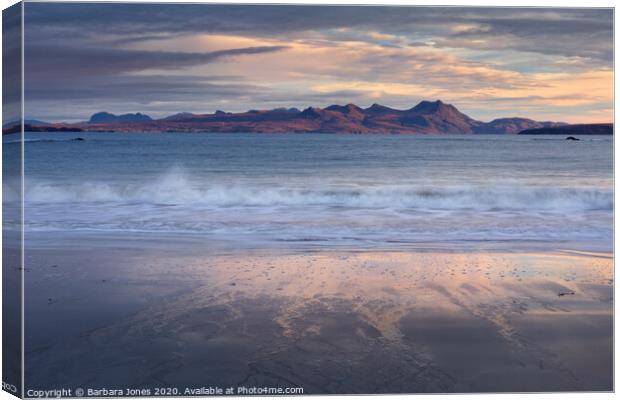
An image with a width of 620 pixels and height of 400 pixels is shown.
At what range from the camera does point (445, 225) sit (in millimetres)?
6312

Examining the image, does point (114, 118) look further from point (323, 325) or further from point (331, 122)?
point (323, 325)

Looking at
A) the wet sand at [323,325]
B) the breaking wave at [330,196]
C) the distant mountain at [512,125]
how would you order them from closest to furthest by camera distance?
the wet sand at [323,325] < the distant mountain at [512,125] < the breaking wave at [330,196]

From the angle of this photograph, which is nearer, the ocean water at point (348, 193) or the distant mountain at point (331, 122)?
the distant mountain at point (331, 122)

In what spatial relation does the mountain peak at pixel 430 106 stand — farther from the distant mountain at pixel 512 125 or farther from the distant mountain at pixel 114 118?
the distant mountain at pixel 114 118

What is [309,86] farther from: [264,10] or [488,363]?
[488,363]

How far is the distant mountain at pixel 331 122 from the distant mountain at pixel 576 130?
0.14 ft

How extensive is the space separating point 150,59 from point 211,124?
914mm

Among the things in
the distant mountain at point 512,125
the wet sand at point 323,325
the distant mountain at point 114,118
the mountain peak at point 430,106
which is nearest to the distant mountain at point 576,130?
the distant mountain at point 512,125

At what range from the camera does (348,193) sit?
6648mm

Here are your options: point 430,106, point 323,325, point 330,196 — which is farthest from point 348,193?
point 323,325

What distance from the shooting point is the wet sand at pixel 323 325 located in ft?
12.3

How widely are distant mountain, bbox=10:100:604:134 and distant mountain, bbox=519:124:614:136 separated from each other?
0.04 metres

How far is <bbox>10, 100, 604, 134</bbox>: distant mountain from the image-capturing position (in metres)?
5.44

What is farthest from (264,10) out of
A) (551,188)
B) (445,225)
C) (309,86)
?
(551,188)
